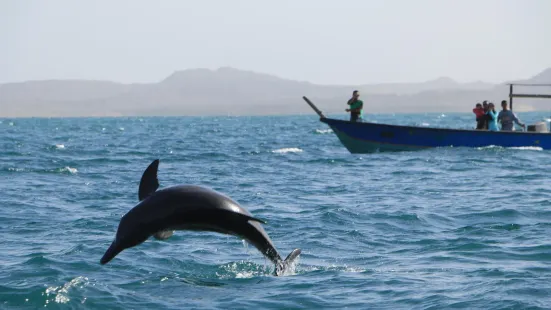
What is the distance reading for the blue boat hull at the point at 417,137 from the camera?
33.3m

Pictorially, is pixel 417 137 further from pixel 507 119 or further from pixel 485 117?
pixel 507 119

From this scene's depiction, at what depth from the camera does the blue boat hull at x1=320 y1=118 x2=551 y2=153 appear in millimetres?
33281

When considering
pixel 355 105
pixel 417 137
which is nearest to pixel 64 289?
pixel 355 105

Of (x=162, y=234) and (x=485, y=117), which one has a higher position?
(x=485, y=117)

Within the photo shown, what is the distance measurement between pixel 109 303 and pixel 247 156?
29234 mm

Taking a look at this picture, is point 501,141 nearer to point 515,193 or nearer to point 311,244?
point 515,193

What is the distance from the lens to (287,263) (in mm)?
11242

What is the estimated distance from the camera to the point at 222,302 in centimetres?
1025

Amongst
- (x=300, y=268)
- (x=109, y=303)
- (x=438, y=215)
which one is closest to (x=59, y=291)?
(x=109, y=303)

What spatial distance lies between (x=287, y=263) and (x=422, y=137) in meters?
23.9

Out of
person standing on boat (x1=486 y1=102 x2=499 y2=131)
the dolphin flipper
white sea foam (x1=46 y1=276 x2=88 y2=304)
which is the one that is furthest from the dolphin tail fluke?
person standing on boat (x1=486 y1=102 x2=499 y2=131)

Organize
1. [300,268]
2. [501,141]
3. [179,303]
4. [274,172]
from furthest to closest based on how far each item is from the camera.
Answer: [501,141], [274,172], [300,268], [179,303]

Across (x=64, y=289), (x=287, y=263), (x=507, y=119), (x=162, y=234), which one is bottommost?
(x=64, y=289)

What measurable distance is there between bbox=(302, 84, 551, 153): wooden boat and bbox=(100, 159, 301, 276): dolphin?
23454 mm
